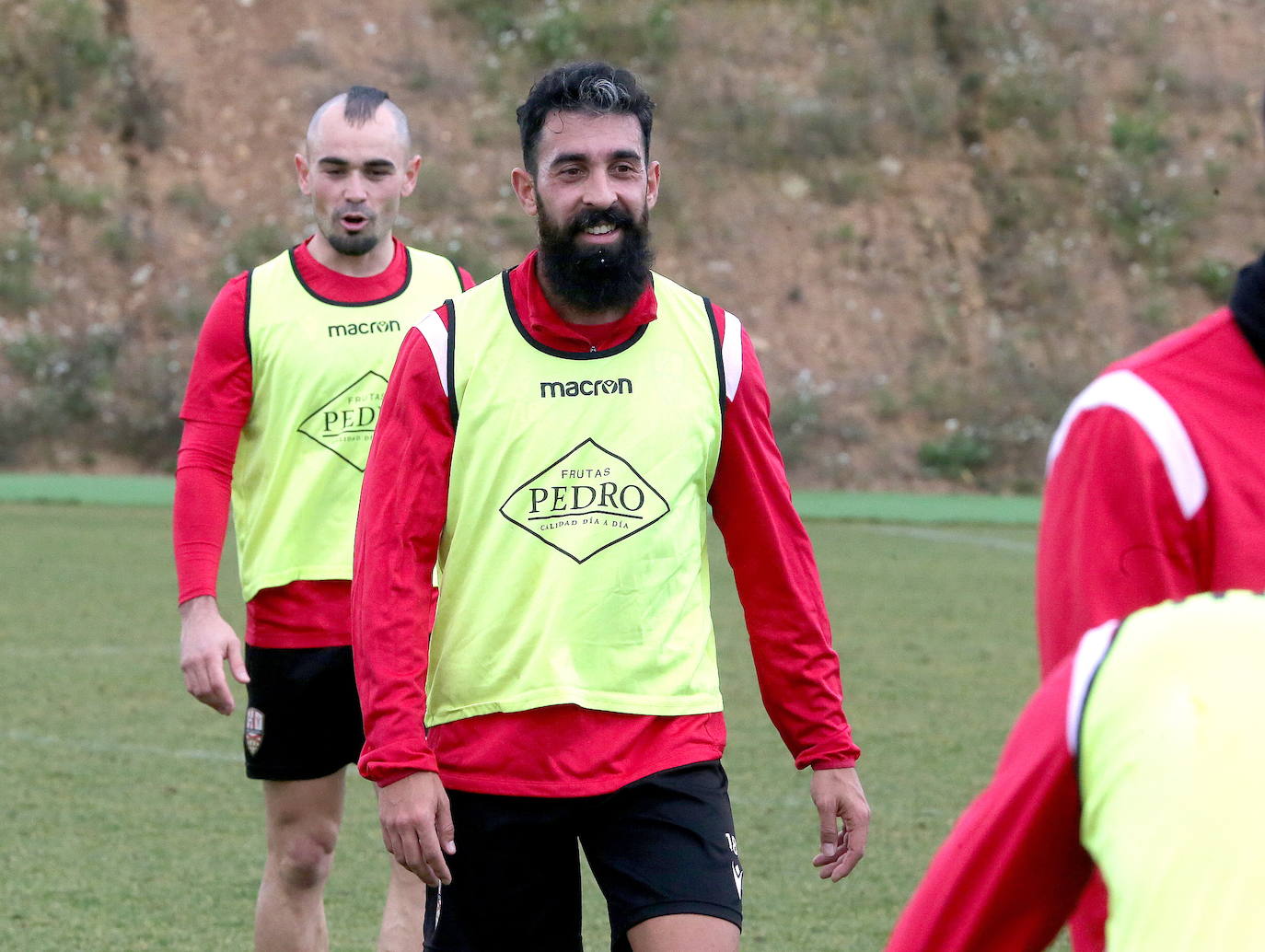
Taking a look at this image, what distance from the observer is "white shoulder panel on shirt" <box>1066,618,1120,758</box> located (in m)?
1.55

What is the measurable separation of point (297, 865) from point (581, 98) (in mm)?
2349

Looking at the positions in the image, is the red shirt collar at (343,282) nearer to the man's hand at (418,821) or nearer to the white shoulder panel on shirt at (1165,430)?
the man's hand at (418,821)

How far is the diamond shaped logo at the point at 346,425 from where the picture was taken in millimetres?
5070

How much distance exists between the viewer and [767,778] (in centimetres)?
830

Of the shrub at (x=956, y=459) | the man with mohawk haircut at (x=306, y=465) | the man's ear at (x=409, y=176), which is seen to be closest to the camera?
the man with mohawk haircut at (x=306, y=465)

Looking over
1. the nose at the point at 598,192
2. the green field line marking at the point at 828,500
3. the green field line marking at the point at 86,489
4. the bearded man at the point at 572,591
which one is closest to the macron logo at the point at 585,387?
the bearded man at the point at 572,591

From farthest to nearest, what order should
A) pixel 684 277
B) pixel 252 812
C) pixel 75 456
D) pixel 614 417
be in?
1. pixel 684 277
2. pixel 75 456
3. pixel 252 812
4. pixel 614 417

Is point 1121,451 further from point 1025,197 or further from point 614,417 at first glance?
point 1025,197

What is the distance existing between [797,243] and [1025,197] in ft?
11.3

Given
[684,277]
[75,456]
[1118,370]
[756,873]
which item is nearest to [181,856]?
[756,873]

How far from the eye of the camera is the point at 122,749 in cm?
867

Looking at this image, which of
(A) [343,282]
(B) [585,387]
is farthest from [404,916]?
(B) [585,387]

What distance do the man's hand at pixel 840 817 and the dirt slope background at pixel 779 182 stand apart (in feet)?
67.3

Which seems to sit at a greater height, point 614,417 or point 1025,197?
point 1025,197
